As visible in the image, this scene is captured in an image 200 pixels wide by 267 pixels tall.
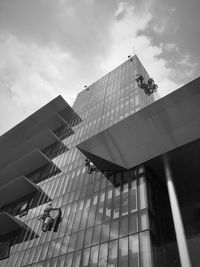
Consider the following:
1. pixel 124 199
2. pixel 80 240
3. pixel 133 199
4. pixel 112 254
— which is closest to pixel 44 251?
pixel 80 240

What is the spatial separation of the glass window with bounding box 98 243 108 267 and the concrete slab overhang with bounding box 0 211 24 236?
1565cm

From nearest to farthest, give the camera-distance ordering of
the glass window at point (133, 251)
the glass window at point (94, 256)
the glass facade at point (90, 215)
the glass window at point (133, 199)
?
the glass window at point (133, 251) < the glass facade at point (90, 215) < the glass window at point (94, 256) < the glass window at point (133, 199)

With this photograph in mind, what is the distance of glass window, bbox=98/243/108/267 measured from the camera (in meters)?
18.6

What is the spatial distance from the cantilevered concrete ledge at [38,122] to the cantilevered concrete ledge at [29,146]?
3.87 feet

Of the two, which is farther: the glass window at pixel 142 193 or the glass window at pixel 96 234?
the glass window at pixel 142 193

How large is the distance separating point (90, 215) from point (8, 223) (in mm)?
14323

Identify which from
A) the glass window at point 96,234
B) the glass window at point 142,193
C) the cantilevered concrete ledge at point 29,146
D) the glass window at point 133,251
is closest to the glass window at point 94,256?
A: the glass window at point 96,234

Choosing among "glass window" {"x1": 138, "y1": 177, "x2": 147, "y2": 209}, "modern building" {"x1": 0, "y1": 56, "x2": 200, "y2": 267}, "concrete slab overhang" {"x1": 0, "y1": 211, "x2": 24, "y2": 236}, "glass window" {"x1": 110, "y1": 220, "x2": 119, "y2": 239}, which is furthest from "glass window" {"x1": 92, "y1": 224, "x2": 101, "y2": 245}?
"concrete slab overhang" {"x1": 0, "y1": 211, "x2": 24, "y2": 236}

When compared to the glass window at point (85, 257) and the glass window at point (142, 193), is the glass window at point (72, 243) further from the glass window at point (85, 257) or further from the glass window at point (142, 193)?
the glass window at point (142, 193)

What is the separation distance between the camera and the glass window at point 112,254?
1812cm

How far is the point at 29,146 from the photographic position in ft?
164

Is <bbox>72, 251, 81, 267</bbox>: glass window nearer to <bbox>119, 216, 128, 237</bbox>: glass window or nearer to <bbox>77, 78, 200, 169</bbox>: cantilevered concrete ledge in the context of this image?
<bbox>119, 216, 128, 237</bbox>: glass window

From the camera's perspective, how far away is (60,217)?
2694 cm

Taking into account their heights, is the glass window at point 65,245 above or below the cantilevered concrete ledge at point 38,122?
below
